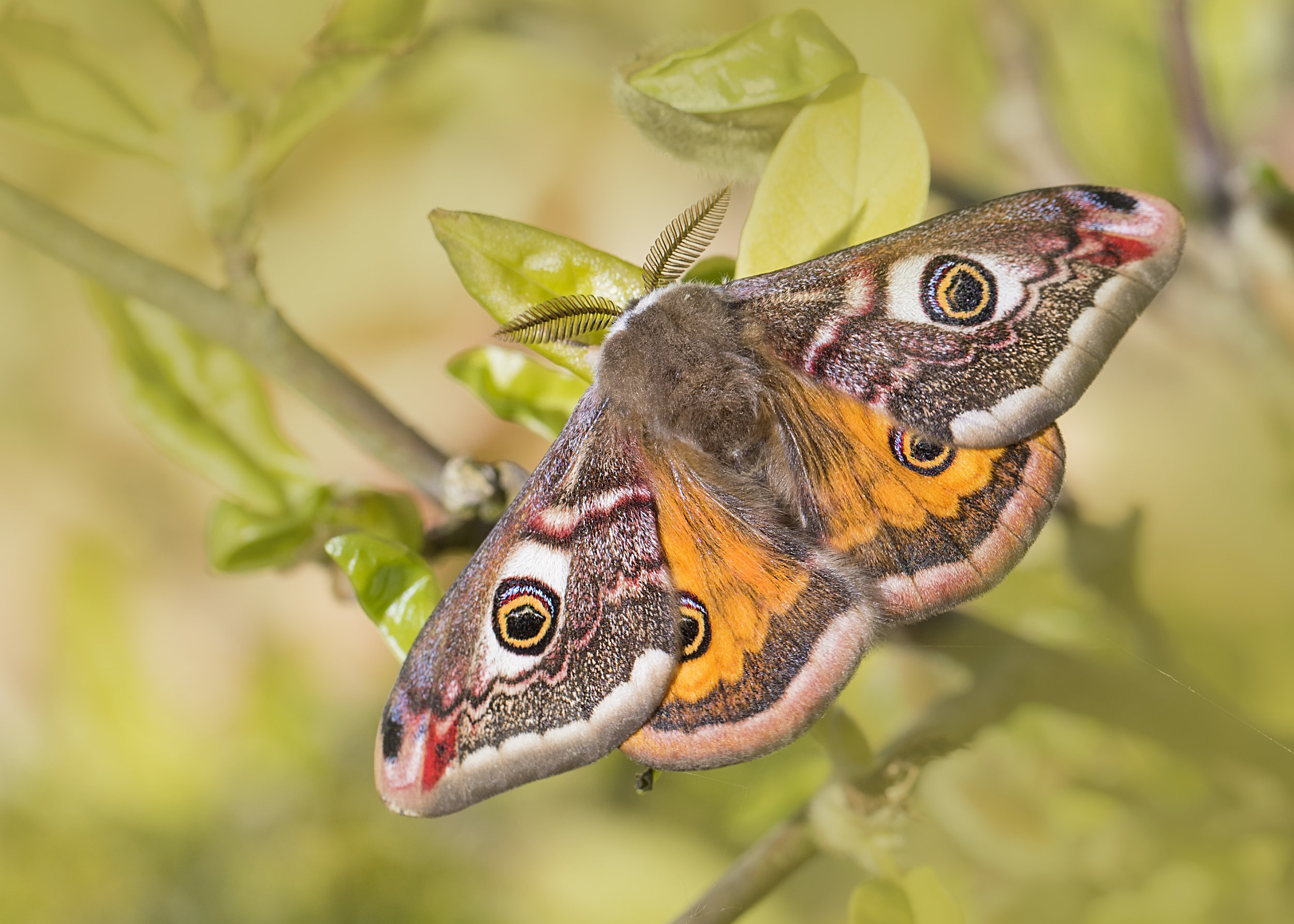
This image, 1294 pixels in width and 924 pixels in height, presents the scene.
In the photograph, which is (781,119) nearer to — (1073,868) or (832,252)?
(832,252)

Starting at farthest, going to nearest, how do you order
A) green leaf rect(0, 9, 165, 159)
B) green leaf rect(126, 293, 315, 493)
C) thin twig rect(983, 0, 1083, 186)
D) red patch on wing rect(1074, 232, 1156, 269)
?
thin twig rect(983, 0, 1083, 186) → green leaf rect(126, 293, 315, 493) → green leaf rect(0, 9, 165, 159) → red patch on wing rect(1074, 232, 1156, 269)

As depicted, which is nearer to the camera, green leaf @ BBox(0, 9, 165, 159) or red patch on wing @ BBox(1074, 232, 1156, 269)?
red patch on wing @ BBox(1074, 232, 1156, 269)

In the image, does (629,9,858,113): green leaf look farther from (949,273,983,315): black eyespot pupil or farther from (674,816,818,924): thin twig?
(674,816,818,924): thin twig

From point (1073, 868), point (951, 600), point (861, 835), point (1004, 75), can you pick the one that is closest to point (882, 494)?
point (951, 600)

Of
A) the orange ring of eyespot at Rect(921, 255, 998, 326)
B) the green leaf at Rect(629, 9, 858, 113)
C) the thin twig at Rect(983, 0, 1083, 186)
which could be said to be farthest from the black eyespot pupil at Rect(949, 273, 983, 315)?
the thin twig at Rect(983, 0, 1083, 186)

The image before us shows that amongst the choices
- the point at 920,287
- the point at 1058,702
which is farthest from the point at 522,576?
the point at 1058,702

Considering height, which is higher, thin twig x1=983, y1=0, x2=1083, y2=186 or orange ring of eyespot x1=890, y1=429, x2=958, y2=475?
thin twig x1=983, y1=0, x2=1083, y2=186

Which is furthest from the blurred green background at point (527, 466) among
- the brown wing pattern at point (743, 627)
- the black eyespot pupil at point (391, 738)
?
the black eyespot pupil at point (391, 738)

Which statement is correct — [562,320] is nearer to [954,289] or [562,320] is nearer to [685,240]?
[685,240]

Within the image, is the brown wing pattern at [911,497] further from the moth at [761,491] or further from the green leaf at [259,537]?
the green leaf at [259,537]
